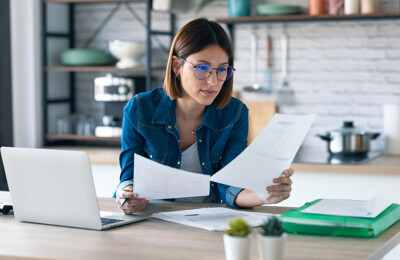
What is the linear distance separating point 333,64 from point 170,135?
2.14 metres

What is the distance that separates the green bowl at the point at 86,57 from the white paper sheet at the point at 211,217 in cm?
253

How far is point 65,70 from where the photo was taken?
15.0ft

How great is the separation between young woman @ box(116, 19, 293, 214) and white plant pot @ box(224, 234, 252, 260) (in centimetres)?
84

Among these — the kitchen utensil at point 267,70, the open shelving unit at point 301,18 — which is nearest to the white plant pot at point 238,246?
the open shelving unit at point 301,18

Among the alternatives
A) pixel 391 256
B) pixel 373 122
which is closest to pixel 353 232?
pixel 391 256

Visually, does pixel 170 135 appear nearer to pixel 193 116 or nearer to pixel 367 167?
pixel 193 116

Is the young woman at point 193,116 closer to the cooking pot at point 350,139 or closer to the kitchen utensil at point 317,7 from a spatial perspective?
the cooking pot at point 350,139

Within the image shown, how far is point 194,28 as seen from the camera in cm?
241

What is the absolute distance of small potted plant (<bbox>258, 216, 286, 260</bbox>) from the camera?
1.42 metres

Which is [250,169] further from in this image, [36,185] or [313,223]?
[36,185]

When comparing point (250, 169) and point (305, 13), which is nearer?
point (250, 169)

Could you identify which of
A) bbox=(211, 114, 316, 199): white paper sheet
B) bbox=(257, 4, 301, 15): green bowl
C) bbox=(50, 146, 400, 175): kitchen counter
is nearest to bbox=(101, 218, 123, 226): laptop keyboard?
bbox=(211, 114, 316, 199): white paper sheet

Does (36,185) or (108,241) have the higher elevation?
(36,185)

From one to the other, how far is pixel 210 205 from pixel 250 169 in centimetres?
39
